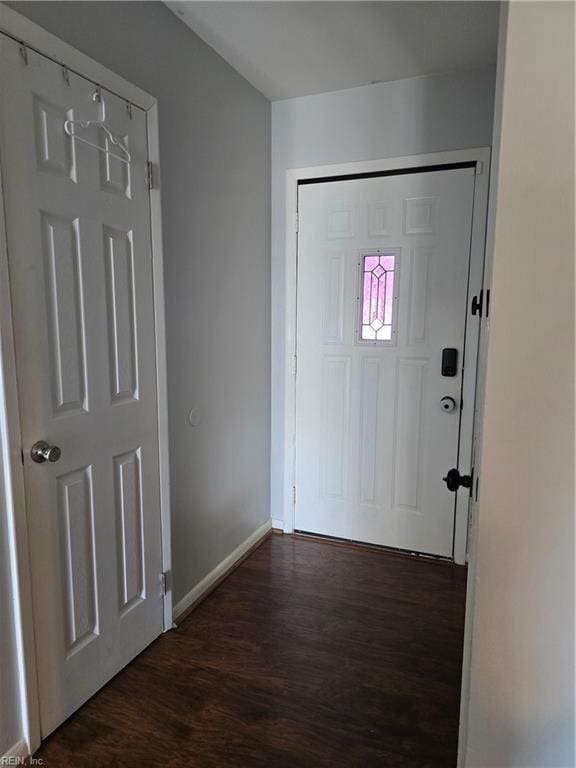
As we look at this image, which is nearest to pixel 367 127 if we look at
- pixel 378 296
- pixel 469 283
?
pixel 378 296

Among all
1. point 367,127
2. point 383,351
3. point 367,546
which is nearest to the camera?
point 367,127

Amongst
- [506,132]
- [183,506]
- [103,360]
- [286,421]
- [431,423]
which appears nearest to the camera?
[506,132]

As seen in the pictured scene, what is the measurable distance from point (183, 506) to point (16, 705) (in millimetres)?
919

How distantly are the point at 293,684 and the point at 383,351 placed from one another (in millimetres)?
1670

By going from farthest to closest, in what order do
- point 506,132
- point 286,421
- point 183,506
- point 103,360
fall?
point 286,421 → point 183,506 → point 103,360 → point 506,132

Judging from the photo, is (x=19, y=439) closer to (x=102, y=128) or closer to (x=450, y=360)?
(x=102, y=128)

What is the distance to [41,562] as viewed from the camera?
1.40 meters

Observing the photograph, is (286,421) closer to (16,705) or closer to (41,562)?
(41,562)

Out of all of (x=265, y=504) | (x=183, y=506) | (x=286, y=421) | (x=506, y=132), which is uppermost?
(x=506, y=132)

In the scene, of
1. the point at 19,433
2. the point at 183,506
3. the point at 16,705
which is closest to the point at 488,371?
the point at 19,433

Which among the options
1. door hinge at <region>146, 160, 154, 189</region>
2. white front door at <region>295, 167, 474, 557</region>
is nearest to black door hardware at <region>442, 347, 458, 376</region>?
white front door at <region>295, 167, 474, 557</region>

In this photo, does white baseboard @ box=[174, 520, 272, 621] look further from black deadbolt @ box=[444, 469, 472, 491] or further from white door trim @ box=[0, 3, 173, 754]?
black deadbolt @ box=[444, 469, 472, 491]

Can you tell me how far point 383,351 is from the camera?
262 centimetres

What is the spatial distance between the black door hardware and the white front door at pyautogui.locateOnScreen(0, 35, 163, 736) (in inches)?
60.1
